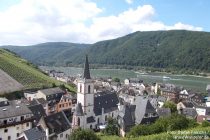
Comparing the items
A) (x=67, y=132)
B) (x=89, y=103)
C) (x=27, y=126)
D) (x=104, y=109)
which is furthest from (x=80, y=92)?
(x=27, y=126)

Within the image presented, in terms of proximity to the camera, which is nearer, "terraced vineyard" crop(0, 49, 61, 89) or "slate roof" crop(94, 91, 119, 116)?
"slate roof" crop(94, 91, 119, 116)

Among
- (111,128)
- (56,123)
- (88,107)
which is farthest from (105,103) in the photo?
(56,123)

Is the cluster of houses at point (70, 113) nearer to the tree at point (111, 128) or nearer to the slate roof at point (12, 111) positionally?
the slate roof at point (12, 111)

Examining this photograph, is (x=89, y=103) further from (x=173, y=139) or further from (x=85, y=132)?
(x=173, y=139)

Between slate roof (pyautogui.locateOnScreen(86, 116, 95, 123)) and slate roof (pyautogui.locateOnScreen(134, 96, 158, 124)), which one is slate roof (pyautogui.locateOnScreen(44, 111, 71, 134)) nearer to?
slate roof (pyautogui.locateOnScreen(86, 116, 95, 123))

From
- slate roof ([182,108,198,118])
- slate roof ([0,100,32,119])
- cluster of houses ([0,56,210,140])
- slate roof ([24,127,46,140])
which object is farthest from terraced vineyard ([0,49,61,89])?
slate roof ([24,127,46,140])

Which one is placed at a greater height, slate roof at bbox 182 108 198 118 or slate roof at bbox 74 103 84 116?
slate roof at bbox 74 103 84 116

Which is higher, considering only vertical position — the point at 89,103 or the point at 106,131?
the point at 89,103

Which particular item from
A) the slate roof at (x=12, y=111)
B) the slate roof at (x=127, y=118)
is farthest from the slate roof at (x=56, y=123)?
the slate roof at (x=127, y=118)
